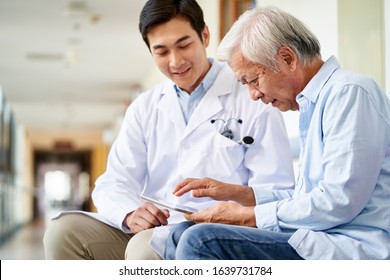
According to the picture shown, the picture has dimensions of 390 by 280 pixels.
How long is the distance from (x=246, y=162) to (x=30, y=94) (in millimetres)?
6692

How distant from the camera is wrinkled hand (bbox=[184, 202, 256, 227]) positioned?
4.09 feet

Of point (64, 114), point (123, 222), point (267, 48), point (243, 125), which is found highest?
point (267, 48)

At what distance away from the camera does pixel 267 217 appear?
1219mm

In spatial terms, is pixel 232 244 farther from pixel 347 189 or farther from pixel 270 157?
pixel 270 157

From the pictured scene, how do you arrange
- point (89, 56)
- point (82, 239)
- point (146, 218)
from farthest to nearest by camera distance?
point (89, 56), point (82, 239), point (146, 218)

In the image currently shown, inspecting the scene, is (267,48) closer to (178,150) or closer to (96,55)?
(178,150)

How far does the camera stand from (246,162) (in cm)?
168

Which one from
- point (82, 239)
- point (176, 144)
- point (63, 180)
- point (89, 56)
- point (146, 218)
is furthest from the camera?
point (63, 180)

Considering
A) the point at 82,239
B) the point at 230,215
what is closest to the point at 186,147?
the point at 82,239

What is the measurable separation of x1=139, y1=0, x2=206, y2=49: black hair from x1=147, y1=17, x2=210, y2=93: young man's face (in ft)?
0.04

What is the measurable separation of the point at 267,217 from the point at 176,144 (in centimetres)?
55

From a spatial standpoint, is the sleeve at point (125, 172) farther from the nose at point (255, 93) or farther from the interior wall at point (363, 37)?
Answer: the interior wall at point (363, 37)

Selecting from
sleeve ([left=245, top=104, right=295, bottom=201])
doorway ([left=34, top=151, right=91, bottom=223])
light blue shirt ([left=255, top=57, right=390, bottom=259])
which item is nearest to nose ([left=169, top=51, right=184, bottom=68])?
sleeve ([left=245, top=104, right=295, bottom=201])
